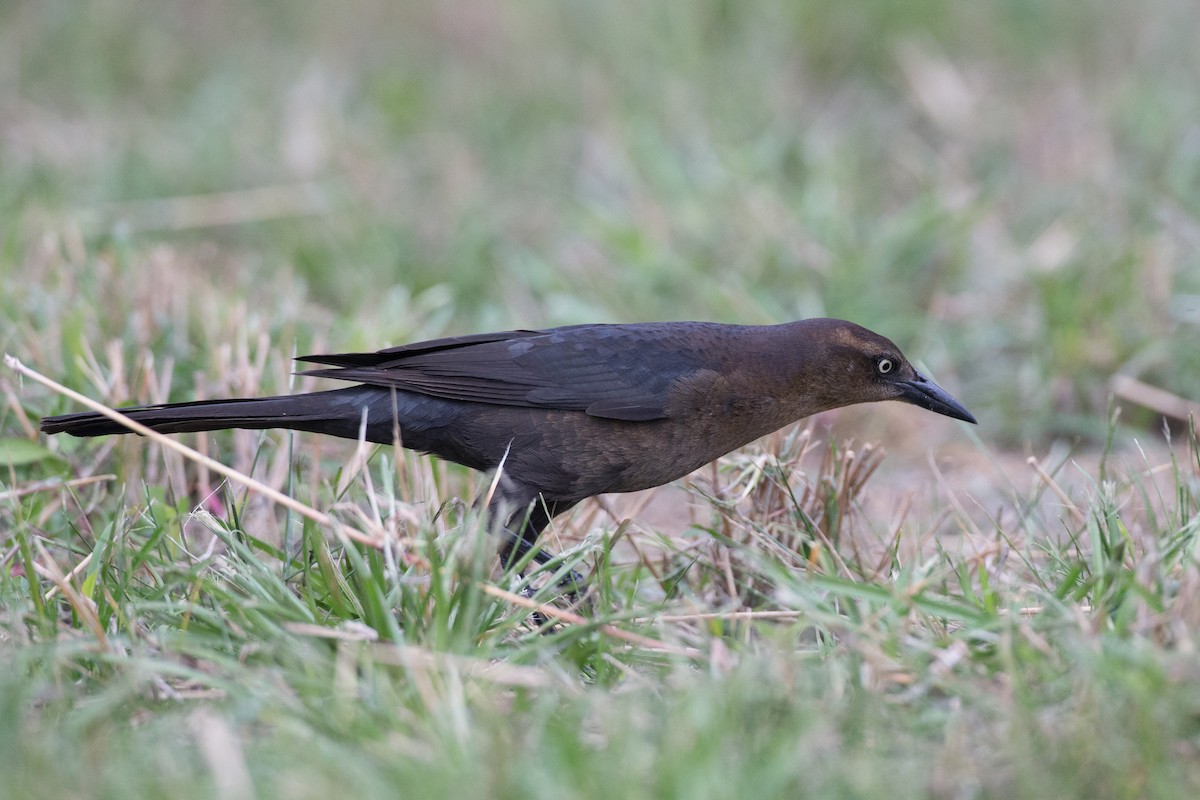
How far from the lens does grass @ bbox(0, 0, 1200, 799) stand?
7.61ft

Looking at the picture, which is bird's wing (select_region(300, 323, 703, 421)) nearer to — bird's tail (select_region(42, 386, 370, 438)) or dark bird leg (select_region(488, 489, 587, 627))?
bird's tail (select_region(42, 386, 370, 438))

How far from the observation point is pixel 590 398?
3654 mm

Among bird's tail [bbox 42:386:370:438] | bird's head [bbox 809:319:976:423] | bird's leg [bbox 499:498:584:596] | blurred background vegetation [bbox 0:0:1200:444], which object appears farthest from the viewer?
blurred background vegetation [bbox 0:0:1200:444]

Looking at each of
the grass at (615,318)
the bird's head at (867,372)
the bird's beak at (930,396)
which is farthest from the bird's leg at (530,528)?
the bird's beak at (930,396)

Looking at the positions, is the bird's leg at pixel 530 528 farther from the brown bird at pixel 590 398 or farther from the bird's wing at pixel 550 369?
the bird's wing at pixel 550 369

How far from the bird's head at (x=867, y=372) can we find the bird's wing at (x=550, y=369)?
0.41 meters

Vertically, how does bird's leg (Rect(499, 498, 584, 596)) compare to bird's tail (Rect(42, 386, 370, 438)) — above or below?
below

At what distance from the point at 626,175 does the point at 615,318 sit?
1.59 metres

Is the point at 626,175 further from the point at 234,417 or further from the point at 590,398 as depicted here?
the point at 234,417

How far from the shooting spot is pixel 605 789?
208cm

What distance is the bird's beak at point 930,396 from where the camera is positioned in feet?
12.6

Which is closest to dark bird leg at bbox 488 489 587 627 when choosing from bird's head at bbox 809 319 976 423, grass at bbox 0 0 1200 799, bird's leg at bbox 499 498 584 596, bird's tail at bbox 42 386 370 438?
bird's leg at bbox 499 498 584 596

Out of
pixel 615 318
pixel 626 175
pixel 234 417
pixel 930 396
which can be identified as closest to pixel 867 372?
pixel 930 396

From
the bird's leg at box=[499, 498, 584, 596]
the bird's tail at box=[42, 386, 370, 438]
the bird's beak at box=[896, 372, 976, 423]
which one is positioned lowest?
the bird's leg at box=[499, 498, 584, 596]
